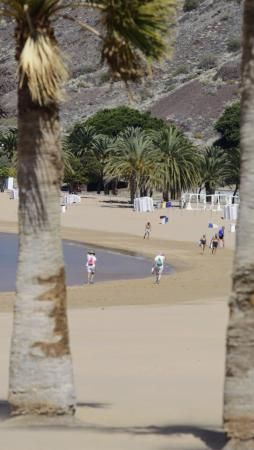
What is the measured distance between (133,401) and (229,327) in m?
3.16

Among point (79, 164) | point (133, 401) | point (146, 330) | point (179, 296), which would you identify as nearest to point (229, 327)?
point (133, 401)

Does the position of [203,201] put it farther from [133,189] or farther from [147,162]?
[133,189]

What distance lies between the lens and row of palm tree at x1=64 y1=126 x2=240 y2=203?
208 feet

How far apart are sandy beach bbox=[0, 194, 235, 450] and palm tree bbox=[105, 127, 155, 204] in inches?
1072

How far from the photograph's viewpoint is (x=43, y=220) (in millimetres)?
8273

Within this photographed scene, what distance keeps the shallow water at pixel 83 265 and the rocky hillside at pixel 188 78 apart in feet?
165

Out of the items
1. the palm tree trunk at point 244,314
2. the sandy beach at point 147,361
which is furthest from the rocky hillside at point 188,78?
the palm tree trunk at point 244,314

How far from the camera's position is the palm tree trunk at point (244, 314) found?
712cm

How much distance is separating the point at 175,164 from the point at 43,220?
56.1 meters

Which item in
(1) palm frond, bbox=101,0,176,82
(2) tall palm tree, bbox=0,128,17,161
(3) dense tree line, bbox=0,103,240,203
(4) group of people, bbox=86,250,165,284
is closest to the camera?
(1) palm frond, bbox=101,0,176,82

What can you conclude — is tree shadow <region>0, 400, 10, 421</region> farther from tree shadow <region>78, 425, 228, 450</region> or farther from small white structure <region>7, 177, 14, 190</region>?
small white structure <region>7, 177, 14, 190</region>

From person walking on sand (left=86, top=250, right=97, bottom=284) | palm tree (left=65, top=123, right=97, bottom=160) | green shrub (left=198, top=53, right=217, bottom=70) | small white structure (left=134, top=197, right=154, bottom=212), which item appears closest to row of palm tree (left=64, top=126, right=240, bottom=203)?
small white structure (left=134, top=197, right=154, bottom=212)

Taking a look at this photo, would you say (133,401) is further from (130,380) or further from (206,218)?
(206,218)

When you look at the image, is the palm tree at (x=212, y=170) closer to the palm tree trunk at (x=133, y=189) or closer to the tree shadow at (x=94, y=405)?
the palm tree trunk at (x=133, y=189)
